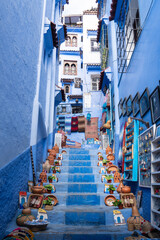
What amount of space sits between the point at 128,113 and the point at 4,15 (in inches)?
184

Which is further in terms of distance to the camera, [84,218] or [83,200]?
[83,200]

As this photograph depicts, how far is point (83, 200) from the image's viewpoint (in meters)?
5.59

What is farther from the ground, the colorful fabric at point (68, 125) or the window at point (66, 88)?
the window at point (66, 88)

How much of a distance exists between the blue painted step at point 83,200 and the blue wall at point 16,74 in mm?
1970

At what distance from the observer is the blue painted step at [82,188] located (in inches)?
241

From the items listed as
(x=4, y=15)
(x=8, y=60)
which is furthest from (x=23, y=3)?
(x=8, y=60)

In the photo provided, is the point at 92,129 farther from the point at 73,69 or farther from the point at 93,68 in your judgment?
the point at 73,69

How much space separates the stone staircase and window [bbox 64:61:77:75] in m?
16.1

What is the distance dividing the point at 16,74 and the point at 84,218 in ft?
13.0

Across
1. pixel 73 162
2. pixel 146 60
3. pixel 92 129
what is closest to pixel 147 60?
pixel 146 60

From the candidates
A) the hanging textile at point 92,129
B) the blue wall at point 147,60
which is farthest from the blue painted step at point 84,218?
the hanging textile at point 92,129

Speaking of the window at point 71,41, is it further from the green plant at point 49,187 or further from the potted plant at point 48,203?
the potted plant at point 48,203

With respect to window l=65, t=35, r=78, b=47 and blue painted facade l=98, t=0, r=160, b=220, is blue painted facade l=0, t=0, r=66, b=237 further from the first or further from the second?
window l=65, t=35, r=78, b=47

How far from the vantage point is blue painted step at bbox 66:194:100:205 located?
5.54m
